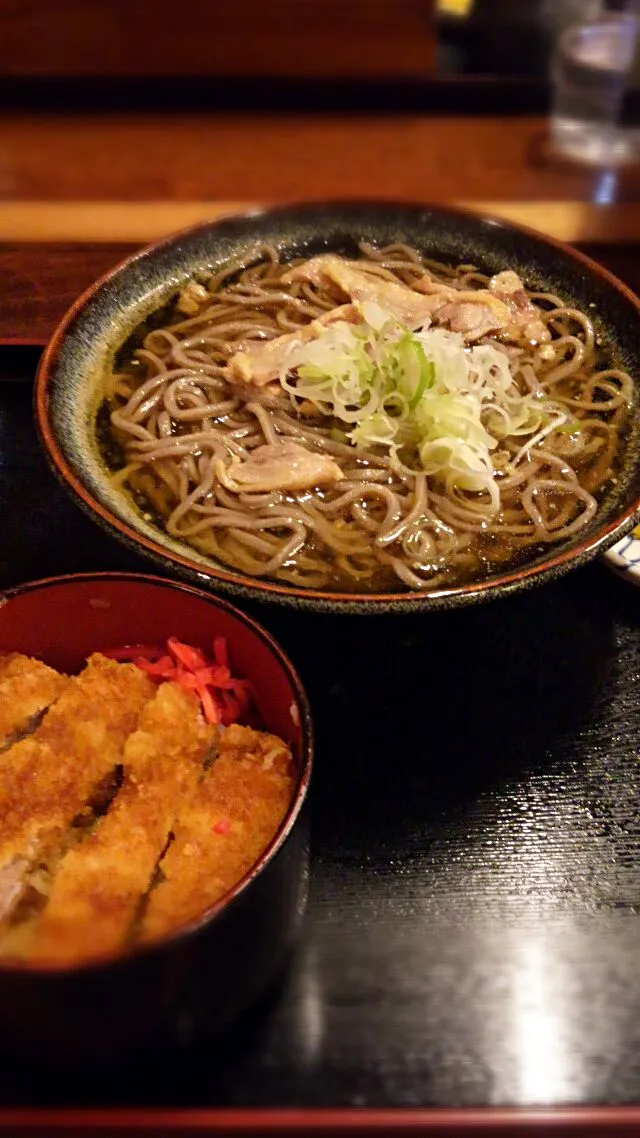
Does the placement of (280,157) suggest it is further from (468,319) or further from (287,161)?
(468,319)

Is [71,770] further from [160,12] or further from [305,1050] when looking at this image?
[160,12]

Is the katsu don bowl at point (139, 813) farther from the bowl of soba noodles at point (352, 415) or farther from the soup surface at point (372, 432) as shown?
the soup surface at point (372, 432)

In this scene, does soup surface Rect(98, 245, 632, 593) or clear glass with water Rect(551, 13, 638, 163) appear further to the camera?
clear glass with water Rect(551, 13, 638, 163)

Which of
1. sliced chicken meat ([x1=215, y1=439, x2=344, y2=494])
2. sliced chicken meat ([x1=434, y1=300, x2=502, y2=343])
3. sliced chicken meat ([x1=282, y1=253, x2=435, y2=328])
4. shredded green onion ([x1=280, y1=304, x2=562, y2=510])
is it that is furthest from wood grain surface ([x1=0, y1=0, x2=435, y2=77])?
sliced chicken meat ([x1=215, y1=439, x2=344, y2=494])

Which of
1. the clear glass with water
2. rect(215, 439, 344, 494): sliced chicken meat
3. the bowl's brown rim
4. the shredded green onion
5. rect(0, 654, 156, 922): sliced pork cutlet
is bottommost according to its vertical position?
rect(0, 654, 156, 922): sliced pork cutlet

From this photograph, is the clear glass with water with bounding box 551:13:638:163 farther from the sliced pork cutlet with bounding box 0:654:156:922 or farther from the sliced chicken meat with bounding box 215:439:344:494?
the sliced pork cutlet with bounding box 0:654:156:922

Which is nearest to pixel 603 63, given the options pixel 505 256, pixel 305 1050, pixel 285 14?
pixel 285 14
